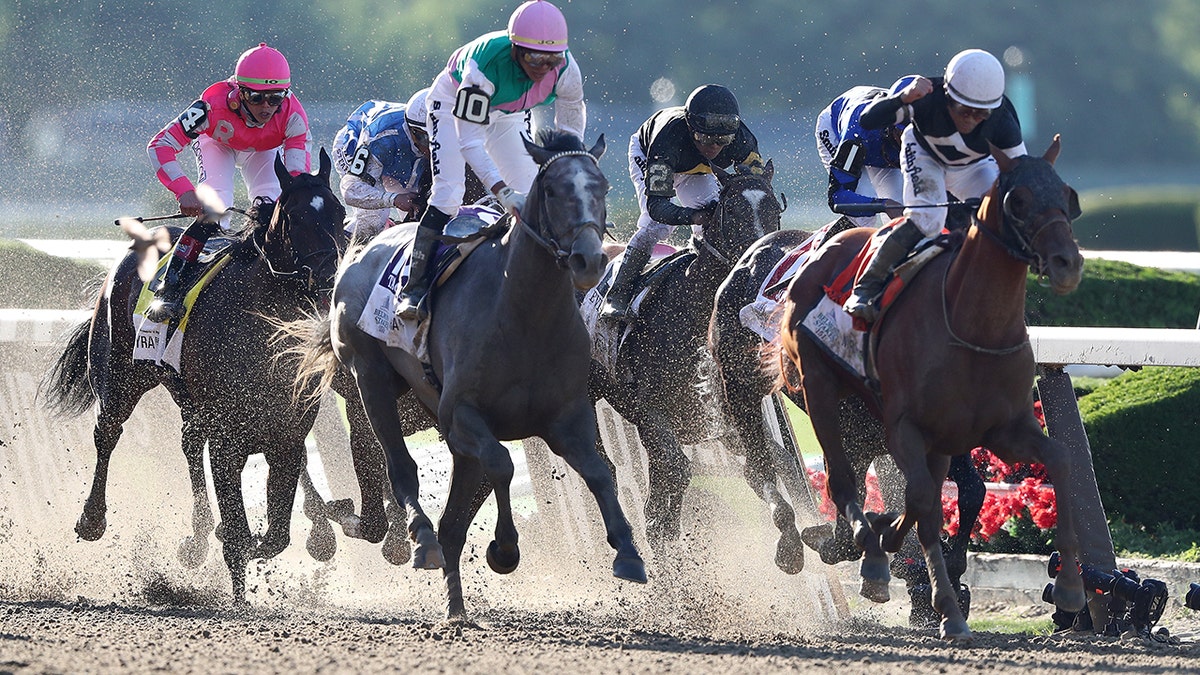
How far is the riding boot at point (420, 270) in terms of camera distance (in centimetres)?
644

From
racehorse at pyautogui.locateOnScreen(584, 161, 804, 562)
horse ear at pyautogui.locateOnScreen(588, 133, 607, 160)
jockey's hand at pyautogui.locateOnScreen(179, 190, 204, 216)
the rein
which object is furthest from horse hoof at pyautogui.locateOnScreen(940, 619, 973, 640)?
jockey's hand at pyautogui.locateOnScreen(179, 190, 204, 216)

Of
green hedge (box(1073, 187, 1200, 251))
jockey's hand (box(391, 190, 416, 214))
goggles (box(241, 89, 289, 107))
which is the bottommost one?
jockey's hand (box(391, 190, 416, 214))

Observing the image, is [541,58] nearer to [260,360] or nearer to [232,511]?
[260,360]

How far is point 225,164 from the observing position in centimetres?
841

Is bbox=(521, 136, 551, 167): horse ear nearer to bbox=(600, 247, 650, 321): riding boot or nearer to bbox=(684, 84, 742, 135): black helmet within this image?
bbox=(684, 84, 742, 135): black helmet

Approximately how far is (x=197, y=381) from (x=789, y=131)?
962 inches

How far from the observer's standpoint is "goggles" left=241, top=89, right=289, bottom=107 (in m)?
8.02

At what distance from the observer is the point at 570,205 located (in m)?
5.62

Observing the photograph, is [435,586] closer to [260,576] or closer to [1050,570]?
[260,576]

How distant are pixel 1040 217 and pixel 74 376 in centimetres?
540

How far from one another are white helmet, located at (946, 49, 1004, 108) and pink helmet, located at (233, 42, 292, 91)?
331 cm

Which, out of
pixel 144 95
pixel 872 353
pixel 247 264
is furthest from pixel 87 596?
pixel 144 95

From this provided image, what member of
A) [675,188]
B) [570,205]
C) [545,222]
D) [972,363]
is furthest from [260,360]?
[972,363]

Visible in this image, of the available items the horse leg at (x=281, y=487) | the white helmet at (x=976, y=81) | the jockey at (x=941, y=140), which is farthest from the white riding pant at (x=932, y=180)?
the horse leg at (x=281, y=487)
